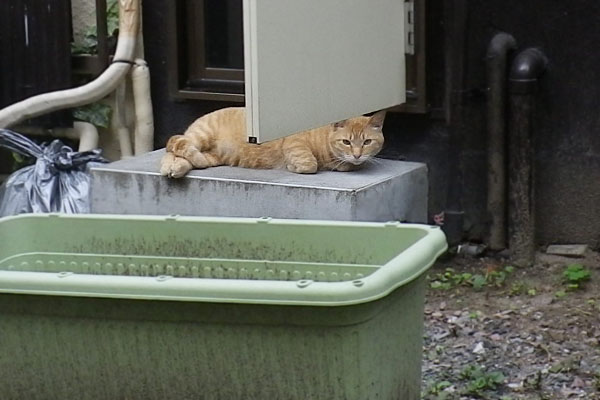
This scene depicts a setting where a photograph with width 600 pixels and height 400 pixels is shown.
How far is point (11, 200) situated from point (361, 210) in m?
1.93

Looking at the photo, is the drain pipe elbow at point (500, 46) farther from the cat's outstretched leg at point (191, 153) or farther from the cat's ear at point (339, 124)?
the cat's outstretched leg at point (191, 153)

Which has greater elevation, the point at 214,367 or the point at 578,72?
the point at 578,72

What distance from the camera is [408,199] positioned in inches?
217

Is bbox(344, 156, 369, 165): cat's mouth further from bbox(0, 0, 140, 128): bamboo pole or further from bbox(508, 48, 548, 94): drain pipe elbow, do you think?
bbox(0, 0, 140, 128): bamboo pole

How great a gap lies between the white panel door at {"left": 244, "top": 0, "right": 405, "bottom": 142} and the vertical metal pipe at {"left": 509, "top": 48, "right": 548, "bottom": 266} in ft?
1.84

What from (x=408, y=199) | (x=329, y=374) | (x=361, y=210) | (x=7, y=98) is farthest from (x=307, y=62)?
(x=7, y=98)

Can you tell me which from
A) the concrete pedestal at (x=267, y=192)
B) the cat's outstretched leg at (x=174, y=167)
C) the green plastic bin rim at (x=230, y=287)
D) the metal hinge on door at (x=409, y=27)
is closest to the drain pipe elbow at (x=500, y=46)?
the metal hinge on door at (x=409, y=27)

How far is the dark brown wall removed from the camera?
18.6ft

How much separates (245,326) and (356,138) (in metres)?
2.34

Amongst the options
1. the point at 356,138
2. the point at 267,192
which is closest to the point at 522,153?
the point at 356,138

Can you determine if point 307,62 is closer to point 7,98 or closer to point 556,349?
point 556,349

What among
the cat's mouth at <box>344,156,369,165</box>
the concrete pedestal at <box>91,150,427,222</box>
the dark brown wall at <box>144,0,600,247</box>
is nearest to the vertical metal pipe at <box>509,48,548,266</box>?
the dark brown wall at <box>144,0,600,247</box>

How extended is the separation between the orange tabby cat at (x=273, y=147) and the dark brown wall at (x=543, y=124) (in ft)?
1.77

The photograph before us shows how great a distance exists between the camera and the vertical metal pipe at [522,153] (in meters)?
5.62
